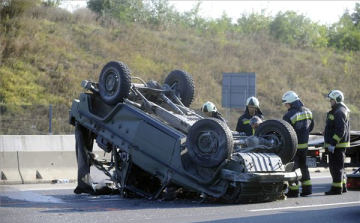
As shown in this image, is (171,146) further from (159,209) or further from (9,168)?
(9,168)

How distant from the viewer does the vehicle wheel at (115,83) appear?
1120 cm

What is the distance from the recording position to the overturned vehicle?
1005 centimetres

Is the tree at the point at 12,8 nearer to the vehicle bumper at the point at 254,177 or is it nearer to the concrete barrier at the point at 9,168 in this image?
the concrete barrier at the point at 9,168

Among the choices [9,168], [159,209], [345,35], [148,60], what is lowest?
[9,168]

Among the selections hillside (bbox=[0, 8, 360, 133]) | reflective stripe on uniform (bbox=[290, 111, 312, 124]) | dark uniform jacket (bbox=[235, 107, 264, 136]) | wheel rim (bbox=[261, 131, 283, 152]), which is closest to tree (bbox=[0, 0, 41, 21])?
hillside (bbox=[0, 8, 360, 133])

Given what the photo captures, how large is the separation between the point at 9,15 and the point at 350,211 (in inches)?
944

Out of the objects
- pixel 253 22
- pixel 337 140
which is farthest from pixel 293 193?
pixel 253 22

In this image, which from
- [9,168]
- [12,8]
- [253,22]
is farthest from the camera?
[253,22]

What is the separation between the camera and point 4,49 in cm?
2852

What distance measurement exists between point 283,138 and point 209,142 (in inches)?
52.6

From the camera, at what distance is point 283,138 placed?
1080cm

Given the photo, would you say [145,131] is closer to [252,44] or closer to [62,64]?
[62,64]

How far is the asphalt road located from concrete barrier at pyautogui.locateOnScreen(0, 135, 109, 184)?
1302mm

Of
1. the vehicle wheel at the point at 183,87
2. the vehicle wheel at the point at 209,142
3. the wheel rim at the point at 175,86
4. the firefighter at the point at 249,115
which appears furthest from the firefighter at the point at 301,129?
the vehicle wheel at the point at 209,142
